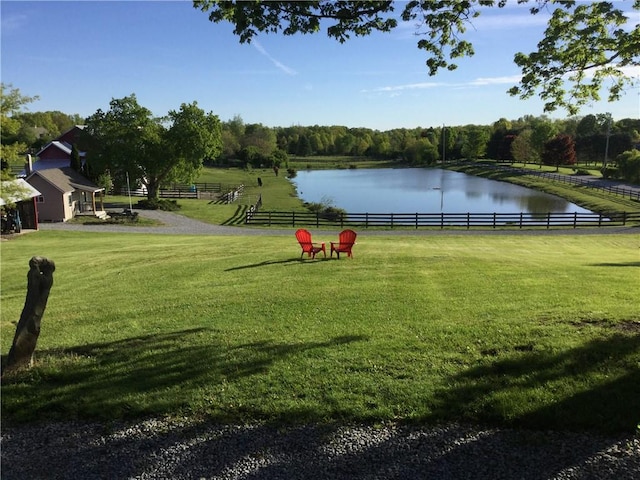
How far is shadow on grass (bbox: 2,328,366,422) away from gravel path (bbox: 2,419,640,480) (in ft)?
1.23

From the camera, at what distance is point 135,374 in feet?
20.4

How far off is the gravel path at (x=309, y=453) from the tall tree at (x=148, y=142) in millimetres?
38099

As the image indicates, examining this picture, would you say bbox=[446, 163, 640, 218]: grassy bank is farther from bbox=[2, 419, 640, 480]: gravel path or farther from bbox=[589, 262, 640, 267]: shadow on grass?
bbox=[2, 419, 640, 480]: gravel path

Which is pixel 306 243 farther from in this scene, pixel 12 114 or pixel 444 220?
pixel 444 220

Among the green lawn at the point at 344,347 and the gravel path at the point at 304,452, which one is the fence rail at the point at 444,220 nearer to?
the green lawn at the point at 344,347

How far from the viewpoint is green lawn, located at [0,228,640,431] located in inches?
208

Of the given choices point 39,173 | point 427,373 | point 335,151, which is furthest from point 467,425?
point 335,151

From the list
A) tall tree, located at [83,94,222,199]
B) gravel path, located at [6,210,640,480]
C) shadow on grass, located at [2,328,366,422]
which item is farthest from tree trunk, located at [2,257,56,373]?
tall tree, located at [83,94,222,199]

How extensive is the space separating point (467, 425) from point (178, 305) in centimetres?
666

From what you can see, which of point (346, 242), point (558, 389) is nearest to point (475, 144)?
point (346, 242)

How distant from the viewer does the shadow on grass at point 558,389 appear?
4879 millimetres

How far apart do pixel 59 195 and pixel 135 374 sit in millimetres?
30909

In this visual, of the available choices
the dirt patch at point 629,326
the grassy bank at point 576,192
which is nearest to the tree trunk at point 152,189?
the grassy bank at point 576,192

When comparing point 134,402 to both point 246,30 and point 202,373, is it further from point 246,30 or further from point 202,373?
point 246,30
